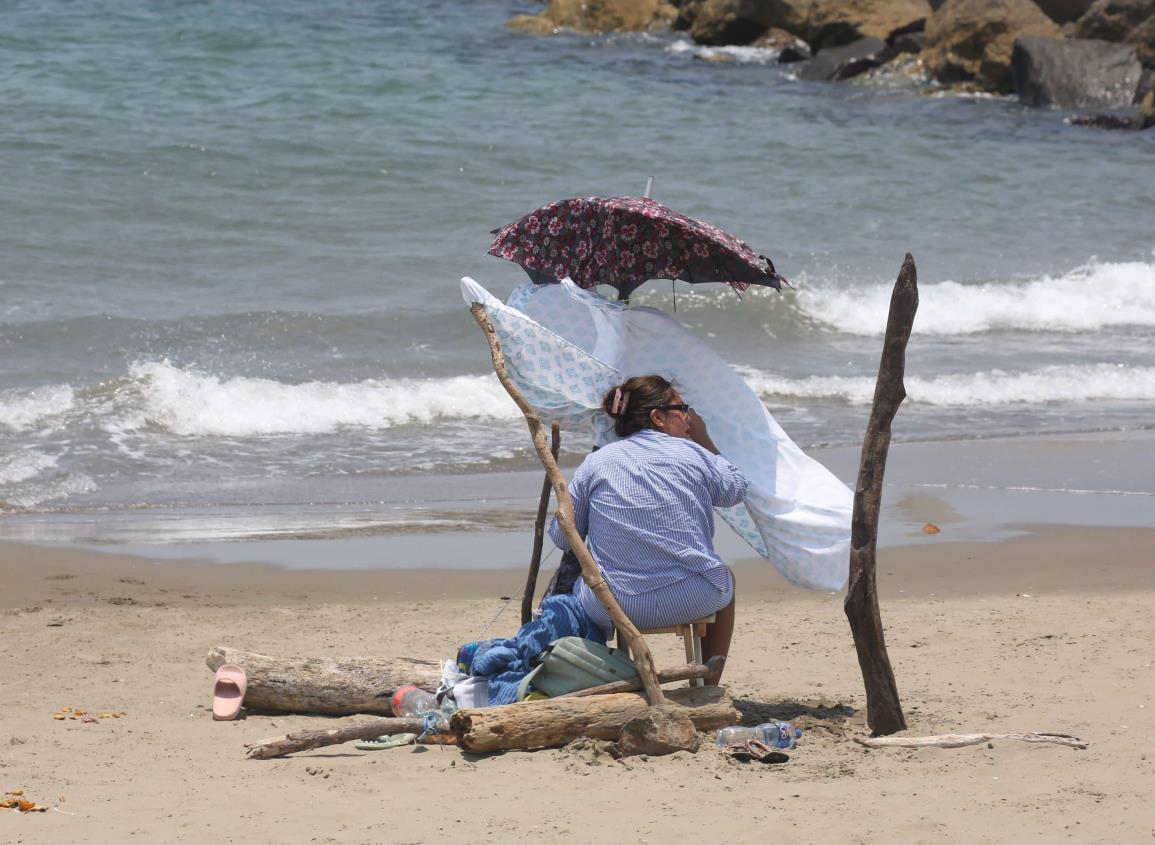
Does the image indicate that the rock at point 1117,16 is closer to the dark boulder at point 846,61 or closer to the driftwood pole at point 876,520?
the dark boulder at point 846,61

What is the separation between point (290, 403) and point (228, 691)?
18.4ft

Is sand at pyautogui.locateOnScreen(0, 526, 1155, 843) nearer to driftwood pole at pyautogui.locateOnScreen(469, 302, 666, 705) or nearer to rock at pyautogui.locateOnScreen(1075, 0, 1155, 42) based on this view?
driftwood pole at pyautogui.locateOnScreen(469, 302, 666, 705)

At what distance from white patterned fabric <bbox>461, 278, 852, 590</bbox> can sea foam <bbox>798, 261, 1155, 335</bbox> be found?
8.76 meters

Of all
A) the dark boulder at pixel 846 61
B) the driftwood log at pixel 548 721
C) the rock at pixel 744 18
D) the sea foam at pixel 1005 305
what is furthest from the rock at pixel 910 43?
the driftwood log at pixel 548 721

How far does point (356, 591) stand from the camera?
707cm

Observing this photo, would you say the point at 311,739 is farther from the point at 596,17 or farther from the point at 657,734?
the point at 596,17

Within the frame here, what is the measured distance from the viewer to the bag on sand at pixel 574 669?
4871 mm

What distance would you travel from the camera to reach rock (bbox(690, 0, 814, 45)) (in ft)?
86.5

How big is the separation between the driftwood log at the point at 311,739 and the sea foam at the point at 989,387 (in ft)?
23.1

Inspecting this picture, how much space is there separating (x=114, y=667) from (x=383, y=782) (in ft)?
6.06

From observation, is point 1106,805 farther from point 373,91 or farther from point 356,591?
point 373,91

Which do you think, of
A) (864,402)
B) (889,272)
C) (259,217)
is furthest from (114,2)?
(864,402)

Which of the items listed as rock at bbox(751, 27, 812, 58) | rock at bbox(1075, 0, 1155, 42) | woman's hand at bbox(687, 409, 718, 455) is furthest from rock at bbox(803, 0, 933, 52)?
woman's hand at bbox(687, 409, 718, 455)

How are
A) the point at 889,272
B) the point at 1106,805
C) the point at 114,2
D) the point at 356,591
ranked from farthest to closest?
the point at 114,2 < the point at 889,272 < the point at 356,591 < the point at 1106,805
